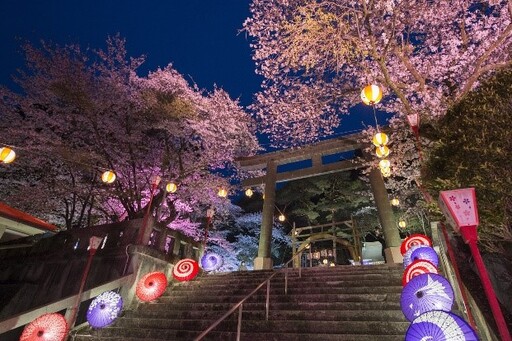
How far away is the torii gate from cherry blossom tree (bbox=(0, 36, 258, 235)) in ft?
8.99

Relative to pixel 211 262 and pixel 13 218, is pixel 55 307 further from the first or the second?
pixel 211 262

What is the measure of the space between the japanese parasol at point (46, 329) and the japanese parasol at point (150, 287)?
8.23 ft

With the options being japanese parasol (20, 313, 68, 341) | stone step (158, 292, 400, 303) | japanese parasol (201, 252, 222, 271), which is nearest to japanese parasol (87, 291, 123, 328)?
japanese parasol (20, 313, 68, 341)

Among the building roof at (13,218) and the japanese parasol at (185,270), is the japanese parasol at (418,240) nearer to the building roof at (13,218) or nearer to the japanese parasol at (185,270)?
the japanese parasol at (185,270)

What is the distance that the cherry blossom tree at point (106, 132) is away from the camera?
50.4ft

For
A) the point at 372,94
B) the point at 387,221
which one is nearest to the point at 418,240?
the point at 372,94

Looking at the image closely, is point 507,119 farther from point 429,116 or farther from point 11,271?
point 11,271

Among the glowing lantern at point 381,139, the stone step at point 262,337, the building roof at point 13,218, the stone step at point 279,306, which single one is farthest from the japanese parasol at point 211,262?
the glowing lantern at point 381,139

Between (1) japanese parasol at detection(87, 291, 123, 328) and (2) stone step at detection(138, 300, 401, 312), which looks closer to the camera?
Result: (2) stone step at detection(138, 300, 401, 312)

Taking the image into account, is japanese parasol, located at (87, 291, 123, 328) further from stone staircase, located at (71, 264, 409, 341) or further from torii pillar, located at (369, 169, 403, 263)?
torii pillar, located at (369, 169, 403, 263)

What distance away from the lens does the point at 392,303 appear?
7012 millimetres

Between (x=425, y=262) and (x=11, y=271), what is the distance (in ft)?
50.6

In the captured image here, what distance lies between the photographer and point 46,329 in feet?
21.3

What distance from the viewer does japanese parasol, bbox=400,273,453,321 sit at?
205 inches
